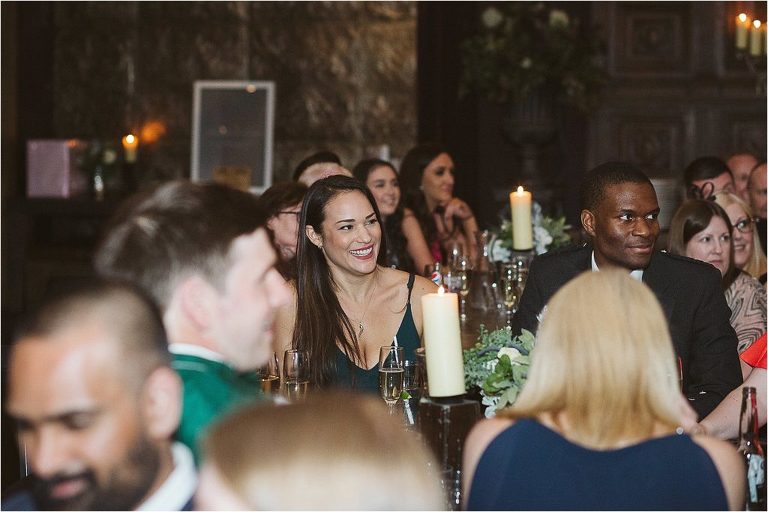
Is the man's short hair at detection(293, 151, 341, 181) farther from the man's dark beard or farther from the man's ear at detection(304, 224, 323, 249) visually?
the man's dark beard

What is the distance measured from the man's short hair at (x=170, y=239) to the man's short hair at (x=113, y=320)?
173 mm

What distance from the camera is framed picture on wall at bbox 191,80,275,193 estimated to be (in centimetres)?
928

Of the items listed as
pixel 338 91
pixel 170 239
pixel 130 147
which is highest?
pixel 338 91

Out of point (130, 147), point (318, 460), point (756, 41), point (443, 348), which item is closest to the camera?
point (318, 460)

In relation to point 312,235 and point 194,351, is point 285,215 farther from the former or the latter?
point 194,351

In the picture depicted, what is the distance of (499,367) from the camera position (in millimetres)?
2457

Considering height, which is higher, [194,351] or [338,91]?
[338,91]

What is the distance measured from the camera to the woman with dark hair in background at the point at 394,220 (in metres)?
5.93

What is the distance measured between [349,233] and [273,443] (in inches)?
100

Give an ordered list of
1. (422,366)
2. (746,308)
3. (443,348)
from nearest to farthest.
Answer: (443,348) → (422,366) → (746,308)

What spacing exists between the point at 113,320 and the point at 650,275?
2349 millimetres

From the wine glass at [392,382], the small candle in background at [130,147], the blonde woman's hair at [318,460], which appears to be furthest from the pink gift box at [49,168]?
the blonde woman's hair at [318,460]

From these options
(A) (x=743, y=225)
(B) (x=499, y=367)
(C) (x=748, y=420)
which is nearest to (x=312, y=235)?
(B) (x=499, y=367)

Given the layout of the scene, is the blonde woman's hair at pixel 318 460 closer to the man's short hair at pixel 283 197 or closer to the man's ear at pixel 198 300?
the man's ear at pixel 198 300
